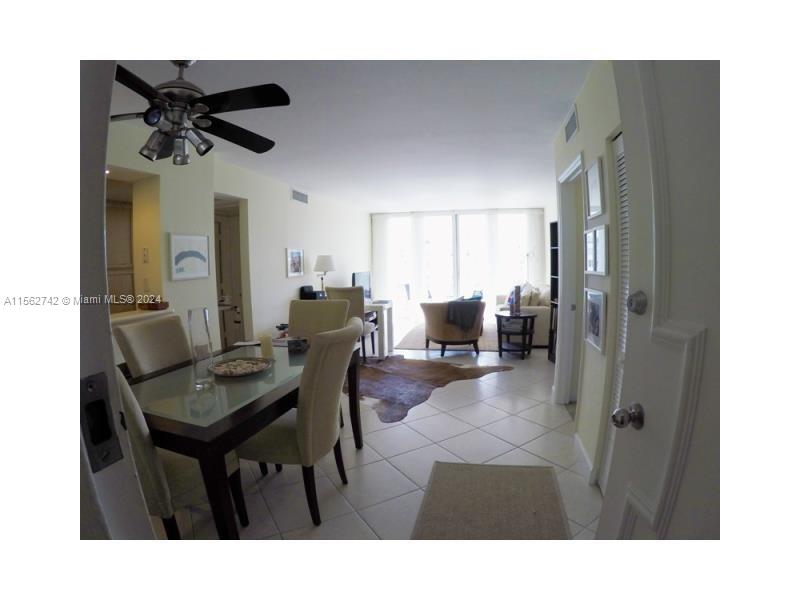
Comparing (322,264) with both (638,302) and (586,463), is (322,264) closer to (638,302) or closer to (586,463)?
(586,463)

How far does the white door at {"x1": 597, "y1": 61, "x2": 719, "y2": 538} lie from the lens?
2.02ft

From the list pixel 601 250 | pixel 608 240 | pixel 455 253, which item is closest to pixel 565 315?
pixel 601 250

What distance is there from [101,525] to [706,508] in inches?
37.7

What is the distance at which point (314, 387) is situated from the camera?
1789mm

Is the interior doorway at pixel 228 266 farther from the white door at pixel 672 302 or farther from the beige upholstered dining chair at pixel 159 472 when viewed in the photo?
the white door at pixel 672 302

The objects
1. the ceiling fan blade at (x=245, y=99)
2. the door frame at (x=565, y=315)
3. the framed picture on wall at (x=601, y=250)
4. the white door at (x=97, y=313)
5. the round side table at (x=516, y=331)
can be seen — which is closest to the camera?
the white door at (x=97, y=313)

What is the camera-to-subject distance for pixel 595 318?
2.25m

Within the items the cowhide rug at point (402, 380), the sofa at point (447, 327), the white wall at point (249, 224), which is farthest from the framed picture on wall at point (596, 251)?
the white wall at point (249, 224)

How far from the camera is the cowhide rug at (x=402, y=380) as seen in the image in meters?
3.46

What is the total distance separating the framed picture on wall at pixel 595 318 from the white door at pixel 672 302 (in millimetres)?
1384

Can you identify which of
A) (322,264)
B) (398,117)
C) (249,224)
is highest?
(398,117)

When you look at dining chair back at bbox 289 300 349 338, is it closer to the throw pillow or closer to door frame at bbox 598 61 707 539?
door frame at bbox 598 61 707 539

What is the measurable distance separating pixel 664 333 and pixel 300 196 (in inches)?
223

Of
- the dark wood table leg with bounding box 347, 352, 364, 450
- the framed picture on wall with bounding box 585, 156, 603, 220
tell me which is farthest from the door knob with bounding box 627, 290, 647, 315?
the dark wood table leg with bounding box 347, 352, 364, 450
